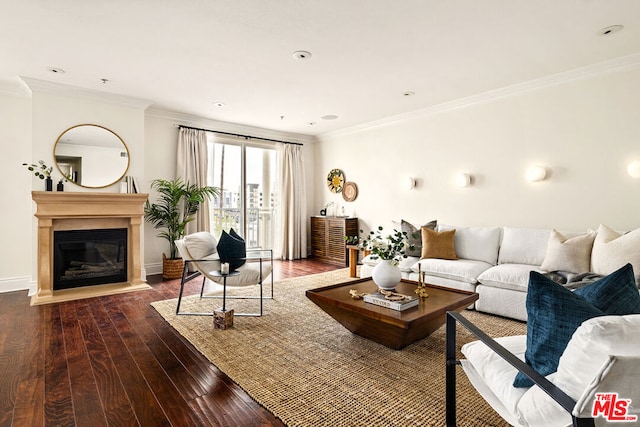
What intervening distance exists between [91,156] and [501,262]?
535cm

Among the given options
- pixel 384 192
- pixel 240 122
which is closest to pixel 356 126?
pixel 384 192

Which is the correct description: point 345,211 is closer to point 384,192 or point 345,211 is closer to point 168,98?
point 384,192

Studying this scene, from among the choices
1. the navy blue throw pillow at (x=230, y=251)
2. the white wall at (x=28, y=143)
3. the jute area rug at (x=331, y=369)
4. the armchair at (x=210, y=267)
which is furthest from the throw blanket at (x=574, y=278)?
the white wall at (x=28, y=143)

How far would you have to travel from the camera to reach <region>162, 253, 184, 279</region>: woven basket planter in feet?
16.6

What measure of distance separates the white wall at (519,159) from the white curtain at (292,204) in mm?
1457

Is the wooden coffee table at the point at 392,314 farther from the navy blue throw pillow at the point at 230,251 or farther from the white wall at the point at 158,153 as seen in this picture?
the white wall at the point at 158,153

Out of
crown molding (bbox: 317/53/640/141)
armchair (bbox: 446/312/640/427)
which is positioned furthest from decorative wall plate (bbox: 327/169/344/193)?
armchair (bbox: 446/312/640/427)

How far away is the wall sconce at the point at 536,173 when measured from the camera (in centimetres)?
405

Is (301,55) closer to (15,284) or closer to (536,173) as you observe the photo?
(536,173)

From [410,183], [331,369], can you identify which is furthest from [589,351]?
[410,183]

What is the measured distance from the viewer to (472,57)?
341 cm

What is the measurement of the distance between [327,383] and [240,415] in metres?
0.56

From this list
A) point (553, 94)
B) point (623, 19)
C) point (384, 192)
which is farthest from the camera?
point (384, 192)

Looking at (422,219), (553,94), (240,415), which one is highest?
(553,94)
